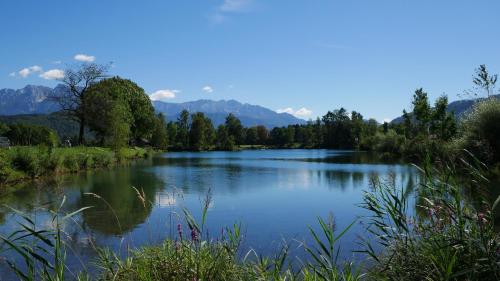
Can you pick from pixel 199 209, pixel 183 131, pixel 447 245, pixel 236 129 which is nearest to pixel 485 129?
pixel 199 209

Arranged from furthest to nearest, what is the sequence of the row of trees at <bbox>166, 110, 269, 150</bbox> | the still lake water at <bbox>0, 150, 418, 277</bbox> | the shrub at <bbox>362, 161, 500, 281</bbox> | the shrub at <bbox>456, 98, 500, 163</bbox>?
the row of trees at <bbox>166, 110, 269, 150</bbox> → the shrub at <bbox>456, 98, 500, 163</bbox> → the still lake water at <bbox>0, 150, 418, 277</bbox> → the shrub at <bbox>362, 161, 500, 281</bbox>

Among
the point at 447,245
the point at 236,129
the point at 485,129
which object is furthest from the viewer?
the point at 236,129

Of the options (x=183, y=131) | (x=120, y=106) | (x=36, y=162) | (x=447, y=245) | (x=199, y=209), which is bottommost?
(x=199, y=209)

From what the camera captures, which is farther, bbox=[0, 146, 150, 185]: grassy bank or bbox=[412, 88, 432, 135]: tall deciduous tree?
bbox=[412, 88, 432, 135]: tall deciduous tree

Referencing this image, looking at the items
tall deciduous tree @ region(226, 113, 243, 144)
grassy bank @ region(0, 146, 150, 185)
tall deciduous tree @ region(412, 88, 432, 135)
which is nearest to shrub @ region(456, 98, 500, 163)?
grassy bank @ region(0, 146, 150, 185)

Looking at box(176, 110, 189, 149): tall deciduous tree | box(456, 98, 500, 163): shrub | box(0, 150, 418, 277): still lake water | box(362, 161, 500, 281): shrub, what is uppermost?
box(176, 110, 189, 149): tall deciduous tree

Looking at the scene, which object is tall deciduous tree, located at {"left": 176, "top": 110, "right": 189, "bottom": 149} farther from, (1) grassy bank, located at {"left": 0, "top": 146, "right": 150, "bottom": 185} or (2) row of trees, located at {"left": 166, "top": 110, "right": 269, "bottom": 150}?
(1) grassy bank, located at {"left": 0, "top": 146, "right": 150, "bottom": 185}

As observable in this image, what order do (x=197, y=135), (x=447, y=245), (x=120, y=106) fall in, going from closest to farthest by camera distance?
(x=447, y=245) < (x=120, y=106) < (x=197, y=135)

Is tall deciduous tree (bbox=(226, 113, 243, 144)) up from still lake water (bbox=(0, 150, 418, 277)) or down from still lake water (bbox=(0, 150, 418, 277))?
up

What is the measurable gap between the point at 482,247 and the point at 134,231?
32.7ft

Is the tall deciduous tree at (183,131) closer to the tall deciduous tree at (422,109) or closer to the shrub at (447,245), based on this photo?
the tall deciduous tree at (422,109)

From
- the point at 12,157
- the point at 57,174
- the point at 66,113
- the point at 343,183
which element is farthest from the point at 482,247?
the point at 66,113

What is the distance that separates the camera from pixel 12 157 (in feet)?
80.6

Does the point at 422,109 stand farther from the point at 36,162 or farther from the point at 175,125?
the point at 175,125
